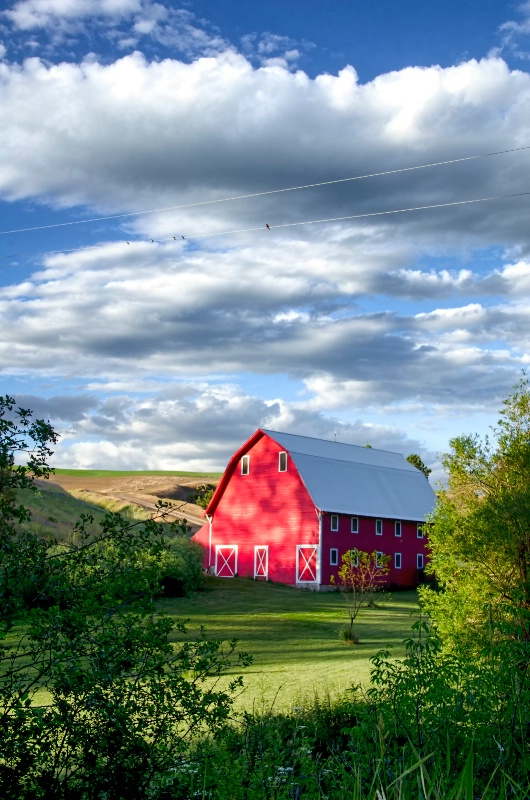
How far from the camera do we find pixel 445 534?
2033 centimetres

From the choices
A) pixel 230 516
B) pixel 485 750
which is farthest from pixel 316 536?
pixel 485 750

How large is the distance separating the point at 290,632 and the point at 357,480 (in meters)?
22.9

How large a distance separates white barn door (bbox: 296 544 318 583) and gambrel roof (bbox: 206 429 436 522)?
2394 mm

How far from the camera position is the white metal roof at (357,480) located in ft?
164

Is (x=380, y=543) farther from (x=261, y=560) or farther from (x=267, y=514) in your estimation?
(x=261, y=560)

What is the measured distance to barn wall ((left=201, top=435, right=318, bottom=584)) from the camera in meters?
49.1

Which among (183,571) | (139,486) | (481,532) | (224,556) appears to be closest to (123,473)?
(139,486)

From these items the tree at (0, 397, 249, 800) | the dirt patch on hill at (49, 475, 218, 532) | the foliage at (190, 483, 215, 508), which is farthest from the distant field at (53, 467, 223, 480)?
the tree at (0, 397, 249, 800)

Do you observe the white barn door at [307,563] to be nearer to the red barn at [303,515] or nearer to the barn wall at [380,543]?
the red barn at [303,515]

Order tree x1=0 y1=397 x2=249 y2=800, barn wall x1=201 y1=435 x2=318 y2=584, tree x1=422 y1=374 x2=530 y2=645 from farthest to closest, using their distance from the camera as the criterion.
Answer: barn wall x1=201 y1=435 x2=318 y2=584
tree x1=422 y1=374 x2=530 y2=645
tree x1=0 y1=397 x2=249 y2=800

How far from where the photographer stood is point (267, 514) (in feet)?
166

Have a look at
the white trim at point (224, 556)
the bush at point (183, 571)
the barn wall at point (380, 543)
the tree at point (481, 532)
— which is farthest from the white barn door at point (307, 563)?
the tree at point (481, 532)

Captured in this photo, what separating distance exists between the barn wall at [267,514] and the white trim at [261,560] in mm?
232

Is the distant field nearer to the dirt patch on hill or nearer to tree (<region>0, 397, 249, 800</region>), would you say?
the dirt patch on hill
